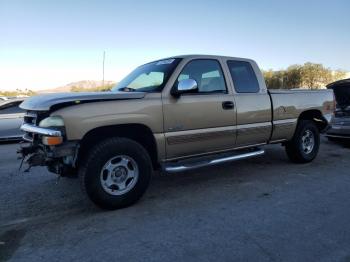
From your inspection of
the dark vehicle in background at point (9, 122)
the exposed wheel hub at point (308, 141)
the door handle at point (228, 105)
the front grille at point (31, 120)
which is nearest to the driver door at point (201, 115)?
the door handle at point (228, 105)

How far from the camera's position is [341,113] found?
28.4 feet

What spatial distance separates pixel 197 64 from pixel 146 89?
2.94 feet

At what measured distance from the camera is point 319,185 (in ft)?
17.5

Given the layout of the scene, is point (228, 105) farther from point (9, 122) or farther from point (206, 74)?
point (9, 122)

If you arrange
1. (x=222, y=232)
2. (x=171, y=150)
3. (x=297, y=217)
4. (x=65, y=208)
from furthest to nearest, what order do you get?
1. (x=171, y=150)
2. (x=65, y=208)
3. (x=297, y=217)
4. (x=222, y=232)

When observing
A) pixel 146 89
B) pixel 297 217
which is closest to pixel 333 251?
pixel 297 217

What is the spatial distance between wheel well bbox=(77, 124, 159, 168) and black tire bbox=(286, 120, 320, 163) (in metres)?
3.06

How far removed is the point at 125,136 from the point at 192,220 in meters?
1.44

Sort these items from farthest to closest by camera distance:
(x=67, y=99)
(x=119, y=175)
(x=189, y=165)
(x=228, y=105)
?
(x=228, y=105), (x=189, y=165), (x=119, y=175), (x=67, y=99)

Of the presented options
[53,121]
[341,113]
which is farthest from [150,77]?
[341,113]

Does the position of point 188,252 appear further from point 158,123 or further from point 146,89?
point 146,89

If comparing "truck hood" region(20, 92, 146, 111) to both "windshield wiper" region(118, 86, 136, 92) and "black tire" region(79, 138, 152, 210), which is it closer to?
"black tire" region(79, 138, 152, 210)

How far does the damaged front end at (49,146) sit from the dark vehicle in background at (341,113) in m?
6.55

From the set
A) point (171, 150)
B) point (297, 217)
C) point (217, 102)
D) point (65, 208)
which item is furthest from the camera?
point (217, 102)
